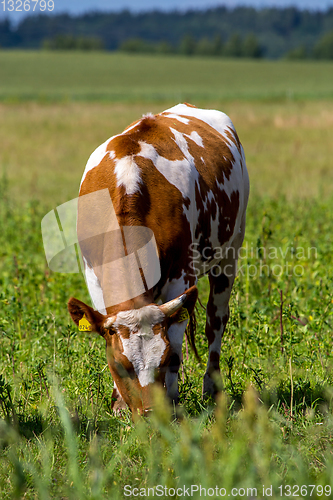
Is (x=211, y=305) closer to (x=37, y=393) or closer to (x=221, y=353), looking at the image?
(x=221, y=353)

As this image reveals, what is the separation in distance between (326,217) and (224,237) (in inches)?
160

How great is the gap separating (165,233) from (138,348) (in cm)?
74

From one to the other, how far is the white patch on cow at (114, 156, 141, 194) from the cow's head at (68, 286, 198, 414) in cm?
73

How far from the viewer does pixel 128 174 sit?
2939 mm

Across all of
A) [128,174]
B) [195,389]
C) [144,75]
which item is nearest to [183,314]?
[128,174]

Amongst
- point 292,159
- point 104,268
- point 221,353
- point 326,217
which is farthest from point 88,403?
point 292,159

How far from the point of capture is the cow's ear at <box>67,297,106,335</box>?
8.54 ft

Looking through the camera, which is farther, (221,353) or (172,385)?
(221,353)

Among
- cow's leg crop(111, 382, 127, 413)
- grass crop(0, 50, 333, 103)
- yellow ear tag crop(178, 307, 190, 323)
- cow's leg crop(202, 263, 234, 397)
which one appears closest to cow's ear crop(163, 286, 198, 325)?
yellow ear tag crop(178, 307, 190, 323)

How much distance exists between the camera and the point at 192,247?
3254 mm

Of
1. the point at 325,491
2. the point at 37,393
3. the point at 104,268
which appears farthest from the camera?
the point at 37,393
